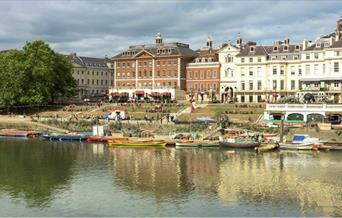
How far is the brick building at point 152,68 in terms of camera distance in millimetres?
121738

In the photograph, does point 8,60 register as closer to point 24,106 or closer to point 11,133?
point 24,106

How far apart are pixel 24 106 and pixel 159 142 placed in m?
49.8

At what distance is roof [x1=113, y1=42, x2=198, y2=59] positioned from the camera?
123 m

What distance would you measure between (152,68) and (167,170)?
74.0 meters

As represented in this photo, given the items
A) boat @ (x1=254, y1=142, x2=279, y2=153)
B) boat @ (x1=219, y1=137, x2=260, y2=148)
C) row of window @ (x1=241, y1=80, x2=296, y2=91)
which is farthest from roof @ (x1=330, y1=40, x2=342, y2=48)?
boat @ (x1=254, y1=142, x2=279, y2=153)

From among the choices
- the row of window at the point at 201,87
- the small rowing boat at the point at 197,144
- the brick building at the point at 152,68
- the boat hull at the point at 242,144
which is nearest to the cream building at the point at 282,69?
the row of window at the point at 201,87

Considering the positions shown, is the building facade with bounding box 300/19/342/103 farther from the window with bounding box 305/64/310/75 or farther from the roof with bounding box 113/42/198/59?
the roof with bounding box 113/42/198/59

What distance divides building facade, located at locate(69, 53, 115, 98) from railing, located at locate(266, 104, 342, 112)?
7128 cm

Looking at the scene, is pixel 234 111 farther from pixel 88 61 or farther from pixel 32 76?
pixel 88 61

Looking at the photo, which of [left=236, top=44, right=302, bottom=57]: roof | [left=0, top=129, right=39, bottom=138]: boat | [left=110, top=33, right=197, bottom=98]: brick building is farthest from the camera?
[left=110, top=33, right=197, bottom=98]: brick building

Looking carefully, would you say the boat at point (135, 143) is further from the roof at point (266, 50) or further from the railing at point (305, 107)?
the roof at point (266, 50)

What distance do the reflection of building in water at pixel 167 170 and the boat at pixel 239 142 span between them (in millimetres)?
4122

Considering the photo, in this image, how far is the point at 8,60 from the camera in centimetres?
11156

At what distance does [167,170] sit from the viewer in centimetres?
5303
